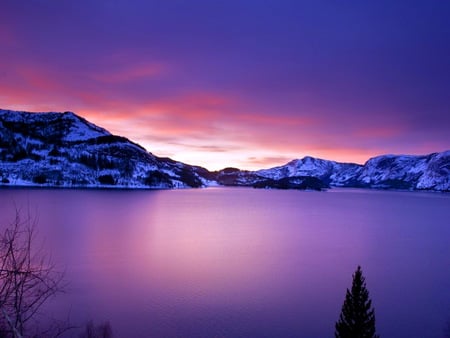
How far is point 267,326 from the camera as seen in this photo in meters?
23.8

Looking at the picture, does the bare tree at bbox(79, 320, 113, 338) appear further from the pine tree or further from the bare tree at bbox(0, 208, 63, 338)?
the pine tree

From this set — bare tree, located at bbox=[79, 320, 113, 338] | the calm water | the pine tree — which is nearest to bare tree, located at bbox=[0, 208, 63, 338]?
bare tree, located at bbox=[79, 320, 113, 338]

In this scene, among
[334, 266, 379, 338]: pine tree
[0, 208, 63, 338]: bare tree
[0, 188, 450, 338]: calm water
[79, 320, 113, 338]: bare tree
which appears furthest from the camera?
[0, 188, 450, 338]: calm water

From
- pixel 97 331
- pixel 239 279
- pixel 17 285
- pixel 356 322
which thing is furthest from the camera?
pixel 239 279

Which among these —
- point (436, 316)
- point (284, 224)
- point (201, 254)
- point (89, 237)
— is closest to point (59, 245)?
point (89, 237)

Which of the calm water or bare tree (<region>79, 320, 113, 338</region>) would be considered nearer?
bare tree (<region>79, 320, 113, 338</region>)

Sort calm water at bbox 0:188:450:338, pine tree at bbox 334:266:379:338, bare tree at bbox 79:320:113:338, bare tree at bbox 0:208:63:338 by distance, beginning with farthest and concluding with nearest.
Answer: calm water at bbox 0:188:450:338 → bare tree at bbox 79:320:113:338 → pine tree at bbox 334:266:379:338 → bare tree at bbox 0:208:63:338

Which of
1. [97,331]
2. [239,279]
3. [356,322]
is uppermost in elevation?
[356,322]

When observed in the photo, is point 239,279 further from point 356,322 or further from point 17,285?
point 17,285

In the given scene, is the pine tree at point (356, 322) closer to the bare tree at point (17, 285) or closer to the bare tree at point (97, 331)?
the bare tree at point (97, 331)

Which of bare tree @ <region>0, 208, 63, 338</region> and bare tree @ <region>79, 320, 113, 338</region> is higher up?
bare tree @ <region>0, 208, 63, 338</region>

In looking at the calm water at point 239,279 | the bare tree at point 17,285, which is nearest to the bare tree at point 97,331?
the calm water at point 239,279

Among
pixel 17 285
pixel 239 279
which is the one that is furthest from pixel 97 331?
pixel 17 285

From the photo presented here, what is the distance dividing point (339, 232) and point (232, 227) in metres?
23.9
